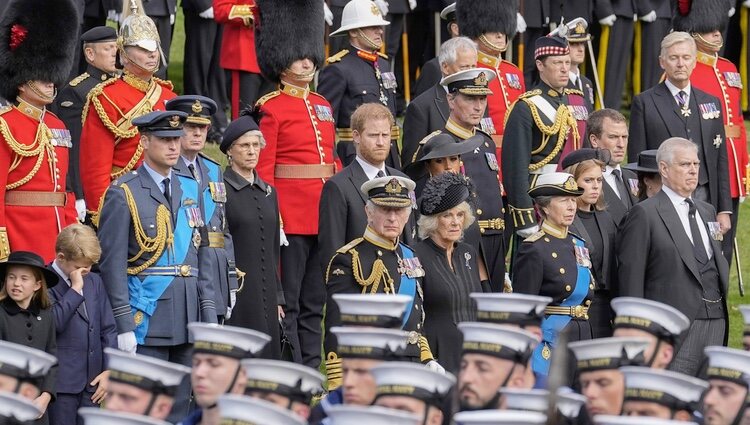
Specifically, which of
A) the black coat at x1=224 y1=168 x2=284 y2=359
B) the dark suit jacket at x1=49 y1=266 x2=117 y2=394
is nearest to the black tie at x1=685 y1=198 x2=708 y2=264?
the black coat at x1=224 y1=168 x2=284 y2=359

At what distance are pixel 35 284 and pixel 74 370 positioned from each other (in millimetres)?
468

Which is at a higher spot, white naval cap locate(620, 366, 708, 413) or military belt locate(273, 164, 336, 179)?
military belt locate(273, 164, 336, 179)

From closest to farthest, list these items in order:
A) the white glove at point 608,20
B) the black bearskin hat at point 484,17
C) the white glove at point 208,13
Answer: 1. the black bearskin hat at point 484,17
2. the white glove at point 208,13
3. the white glove at point 608,20

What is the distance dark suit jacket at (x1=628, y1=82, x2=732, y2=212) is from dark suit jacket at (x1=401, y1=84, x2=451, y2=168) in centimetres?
145

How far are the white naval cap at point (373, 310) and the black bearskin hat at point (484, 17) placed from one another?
5457 millimetres

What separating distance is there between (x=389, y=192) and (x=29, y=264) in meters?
1.77

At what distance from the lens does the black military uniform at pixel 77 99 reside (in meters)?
10.9

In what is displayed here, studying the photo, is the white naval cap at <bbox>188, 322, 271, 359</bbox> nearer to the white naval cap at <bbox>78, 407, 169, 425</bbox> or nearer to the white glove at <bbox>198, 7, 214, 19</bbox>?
the white naval cap at <bbox>78, 407, 169, 425</bbox>

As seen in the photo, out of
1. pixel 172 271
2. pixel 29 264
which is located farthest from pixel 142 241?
pixel 29 264

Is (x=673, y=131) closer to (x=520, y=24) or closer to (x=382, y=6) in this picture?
(x=382, y=6)

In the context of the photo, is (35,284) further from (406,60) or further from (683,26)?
(406,60)

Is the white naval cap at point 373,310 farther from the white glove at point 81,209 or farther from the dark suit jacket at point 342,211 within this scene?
the white glove at point 81,209

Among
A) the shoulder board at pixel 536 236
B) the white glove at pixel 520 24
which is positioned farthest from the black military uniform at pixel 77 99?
the white glove at pixel 520 24

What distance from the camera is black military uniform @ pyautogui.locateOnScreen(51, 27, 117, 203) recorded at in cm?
1091
